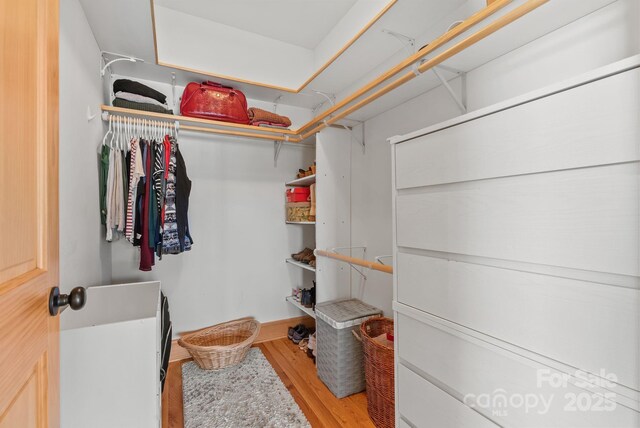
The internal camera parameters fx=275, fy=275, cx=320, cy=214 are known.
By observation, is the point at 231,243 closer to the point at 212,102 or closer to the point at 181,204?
the point at 181,204

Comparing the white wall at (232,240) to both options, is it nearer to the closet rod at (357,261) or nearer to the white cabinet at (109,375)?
the closet rod at (357,261)

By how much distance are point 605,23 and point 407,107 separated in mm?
912

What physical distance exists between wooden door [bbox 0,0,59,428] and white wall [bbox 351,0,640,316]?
1.55 m

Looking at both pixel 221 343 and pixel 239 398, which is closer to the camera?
pixel 239 398

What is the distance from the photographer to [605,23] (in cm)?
93

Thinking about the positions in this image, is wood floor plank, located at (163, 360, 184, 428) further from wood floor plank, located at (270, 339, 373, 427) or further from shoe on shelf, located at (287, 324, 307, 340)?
shoe on shelf, located at (287, 324, 307, 340)

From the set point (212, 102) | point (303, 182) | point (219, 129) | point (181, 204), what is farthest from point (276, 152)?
point (181, 204)

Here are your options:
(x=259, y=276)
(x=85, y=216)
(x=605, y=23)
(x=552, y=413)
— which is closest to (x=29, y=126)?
(x=85, y=216)

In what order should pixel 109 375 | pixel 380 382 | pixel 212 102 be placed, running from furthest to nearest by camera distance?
1. pixel 212 102
2. pixel 380 382
3. pixel 109 375

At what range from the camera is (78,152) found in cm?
128

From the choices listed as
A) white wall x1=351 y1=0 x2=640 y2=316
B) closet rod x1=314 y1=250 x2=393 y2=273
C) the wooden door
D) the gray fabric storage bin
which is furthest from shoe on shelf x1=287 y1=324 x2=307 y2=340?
the wooden door

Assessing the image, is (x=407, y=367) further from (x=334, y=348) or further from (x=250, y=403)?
(x=250, y=403)

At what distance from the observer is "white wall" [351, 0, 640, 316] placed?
3.03ft

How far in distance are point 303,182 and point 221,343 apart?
5.07ft
